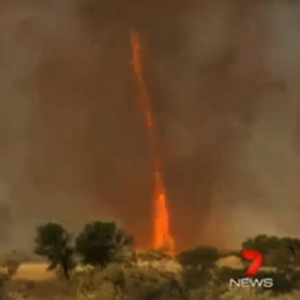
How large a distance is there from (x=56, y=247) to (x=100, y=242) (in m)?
0.12

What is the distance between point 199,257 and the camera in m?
1.57

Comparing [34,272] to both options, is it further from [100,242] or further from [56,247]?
[100,242]

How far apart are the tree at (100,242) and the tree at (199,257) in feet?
0.48

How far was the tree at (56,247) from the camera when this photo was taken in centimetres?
157

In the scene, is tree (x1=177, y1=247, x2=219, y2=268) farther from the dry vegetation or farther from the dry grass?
the dry grass

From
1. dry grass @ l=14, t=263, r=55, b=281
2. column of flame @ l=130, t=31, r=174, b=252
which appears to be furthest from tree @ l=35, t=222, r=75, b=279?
column of flame @ l=130, t=31, r=174, b=252

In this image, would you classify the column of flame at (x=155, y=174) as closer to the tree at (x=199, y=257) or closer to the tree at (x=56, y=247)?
the tree at (x=199, y=257)

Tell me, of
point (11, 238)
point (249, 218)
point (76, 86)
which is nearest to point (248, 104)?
point (249, 218)

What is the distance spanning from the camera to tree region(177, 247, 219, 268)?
5.14 feet

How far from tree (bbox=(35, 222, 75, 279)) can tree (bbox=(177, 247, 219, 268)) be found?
0.96 feet

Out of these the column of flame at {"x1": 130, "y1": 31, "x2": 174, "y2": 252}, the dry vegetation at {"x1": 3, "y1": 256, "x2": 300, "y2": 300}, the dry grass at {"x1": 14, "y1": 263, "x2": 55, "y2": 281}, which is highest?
the column of flame at {"x1": 130, "y1": 31, "x2": 174, "y2": 252}

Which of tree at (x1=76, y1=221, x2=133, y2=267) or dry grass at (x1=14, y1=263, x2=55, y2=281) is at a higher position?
tree at (x1=76, y1=221, x2=133, y2=267)

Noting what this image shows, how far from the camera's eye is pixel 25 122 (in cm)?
165

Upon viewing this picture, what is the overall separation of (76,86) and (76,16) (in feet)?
0.65
